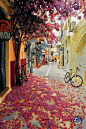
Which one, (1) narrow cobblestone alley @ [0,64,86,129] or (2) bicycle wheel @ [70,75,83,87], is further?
(2) bicycle wheel @ [70,75,83,87]

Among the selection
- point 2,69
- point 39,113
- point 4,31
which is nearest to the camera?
point 39,113

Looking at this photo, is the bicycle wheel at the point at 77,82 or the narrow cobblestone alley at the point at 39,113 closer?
the narrow cobblestone alley at the point at 39,113

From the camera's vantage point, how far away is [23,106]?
5.26 meters

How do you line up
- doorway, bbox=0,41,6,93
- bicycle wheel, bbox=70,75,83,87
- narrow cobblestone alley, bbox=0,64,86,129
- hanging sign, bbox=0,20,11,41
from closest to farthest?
narrow cobblestone alley, bbox=0,64,86,129 → hanging sign, bbox=0,20,11,41 → doorway, bbox=0,41,6,93 → bicycle wheel, bbox=70,75,83,87

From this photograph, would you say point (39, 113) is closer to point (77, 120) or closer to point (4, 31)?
point (77, 120)

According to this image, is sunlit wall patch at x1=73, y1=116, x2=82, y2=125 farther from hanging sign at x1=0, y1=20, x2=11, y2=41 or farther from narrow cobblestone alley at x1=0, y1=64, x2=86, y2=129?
hanging sign at x1=0, y1=20, x2=11, y2=41

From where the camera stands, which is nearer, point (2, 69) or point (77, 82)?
point (2, 69)

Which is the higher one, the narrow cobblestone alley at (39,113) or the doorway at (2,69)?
the doorway at (2,69)

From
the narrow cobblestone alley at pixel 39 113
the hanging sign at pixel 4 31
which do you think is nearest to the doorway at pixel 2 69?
the narrow cobblestone alley at pixel 39 113

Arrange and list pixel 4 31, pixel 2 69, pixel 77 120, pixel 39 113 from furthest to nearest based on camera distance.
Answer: pixel 2 69 → pixel 4 31 → pixel 39 113 → pixel 77 120

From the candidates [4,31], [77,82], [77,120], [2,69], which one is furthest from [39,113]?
[77,82]

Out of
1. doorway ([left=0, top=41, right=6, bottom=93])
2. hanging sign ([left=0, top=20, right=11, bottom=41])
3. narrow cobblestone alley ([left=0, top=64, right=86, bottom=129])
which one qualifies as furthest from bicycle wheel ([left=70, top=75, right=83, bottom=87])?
hanging sign ([left=0, top=20, right=11, bottom=41])

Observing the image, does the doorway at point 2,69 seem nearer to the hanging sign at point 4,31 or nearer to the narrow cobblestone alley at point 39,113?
the narrow cobblestone alley at point 39,113

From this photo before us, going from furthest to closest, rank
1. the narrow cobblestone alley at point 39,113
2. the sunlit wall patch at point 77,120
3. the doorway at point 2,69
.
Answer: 1. the doorway at point 2,69
2. the sunlit wall patch at point 77,120
3. the narrow cobblestone alley at point 39,113
